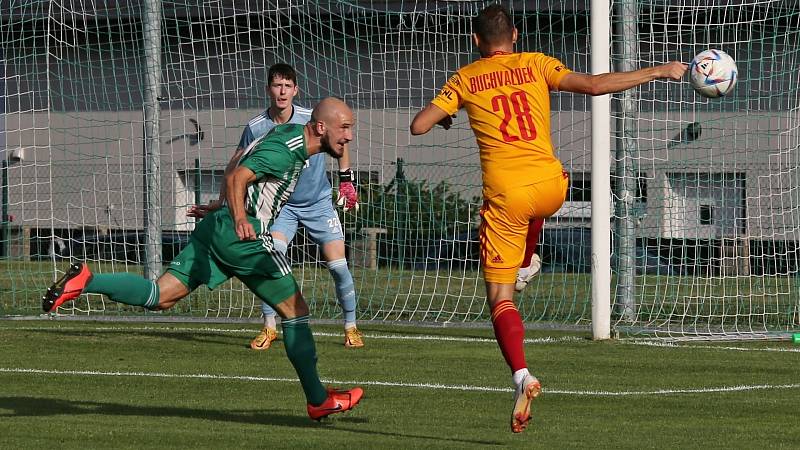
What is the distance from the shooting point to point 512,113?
7.70 m

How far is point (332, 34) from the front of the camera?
17.9 m

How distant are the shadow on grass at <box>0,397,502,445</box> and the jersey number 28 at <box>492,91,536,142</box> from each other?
1730 mm

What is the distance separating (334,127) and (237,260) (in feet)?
2.89

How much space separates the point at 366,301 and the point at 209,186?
4487 mm

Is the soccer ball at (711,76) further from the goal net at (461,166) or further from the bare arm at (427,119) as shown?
the goal net at (461,166)

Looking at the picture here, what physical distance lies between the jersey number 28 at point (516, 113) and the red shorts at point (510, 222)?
0.28 metres

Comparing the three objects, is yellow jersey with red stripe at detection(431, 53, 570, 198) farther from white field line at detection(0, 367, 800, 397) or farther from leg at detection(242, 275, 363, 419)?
white field line at detection(0, 367, 800, 397)

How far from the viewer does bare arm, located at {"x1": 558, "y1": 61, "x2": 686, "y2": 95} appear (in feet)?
24.4

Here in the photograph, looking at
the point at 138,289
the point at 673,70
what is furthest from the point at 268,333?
the point at 673,70

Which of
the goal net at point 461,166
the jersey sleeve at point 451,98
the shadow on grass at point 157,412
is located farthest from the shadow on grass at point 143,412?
the goal net at point 461,166

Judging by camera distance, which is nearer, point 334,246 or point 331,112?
point 331,112

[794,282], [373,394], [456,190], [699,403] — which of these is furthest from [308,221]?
[456,190]

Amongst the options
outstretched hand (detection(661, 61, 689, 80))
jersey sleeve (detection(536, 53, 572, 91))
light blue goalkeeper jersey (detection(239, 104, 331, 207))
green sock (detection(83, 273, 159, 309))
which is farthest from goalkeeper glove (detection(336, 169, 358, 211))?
outstretched hand (detection(661, 61, 689, 80))

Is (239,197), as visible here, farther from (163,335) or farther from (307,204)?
(163,335)
